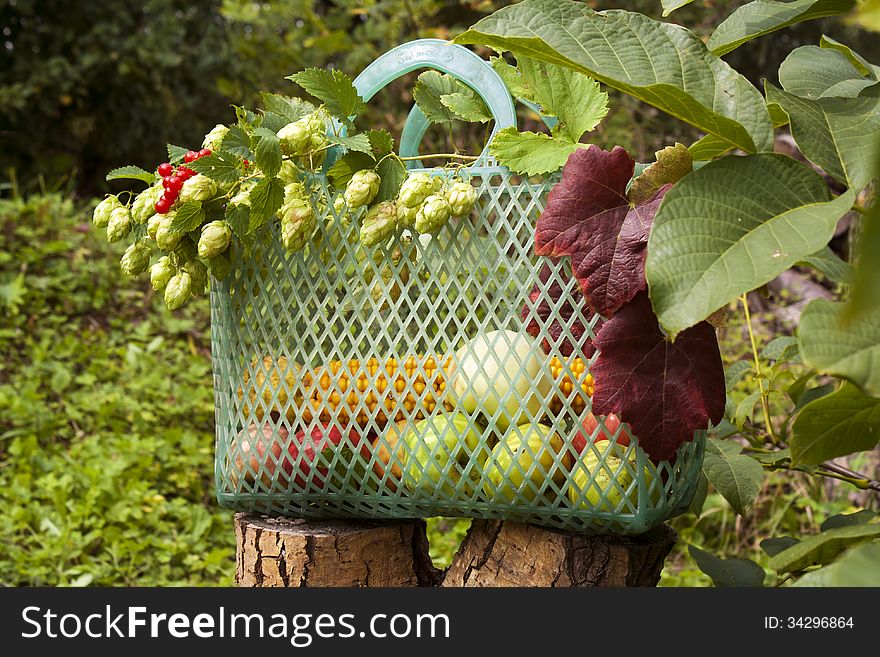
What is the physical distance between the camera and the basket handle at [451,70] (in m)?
0.96

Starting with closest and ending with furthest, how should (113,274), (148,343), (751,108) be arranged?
(751,108) < (148,343) < (113,274)

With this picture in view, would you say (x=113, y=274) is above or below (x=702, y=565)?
above

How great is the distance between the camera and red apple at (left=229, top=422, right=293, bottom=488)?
1032 mm

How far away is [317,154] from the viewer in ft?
3.23

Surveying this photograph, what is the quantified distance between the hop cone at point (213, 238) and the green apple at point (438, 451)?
303mm

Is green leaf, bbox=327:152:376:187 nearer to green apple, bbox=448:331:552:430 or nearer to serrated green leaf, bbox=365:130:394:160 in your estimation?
serrated green leaf, bbox=365:130:394:160

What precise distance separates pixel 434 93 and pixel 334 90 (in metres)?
0.15

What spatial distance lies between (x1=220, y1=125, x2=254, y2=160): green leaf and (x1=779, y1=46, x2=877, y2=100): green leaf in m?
0.57

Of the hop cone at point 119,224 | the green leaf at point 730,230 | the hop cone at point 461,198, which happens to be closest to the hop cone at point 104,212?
the hop cone at point 119,224

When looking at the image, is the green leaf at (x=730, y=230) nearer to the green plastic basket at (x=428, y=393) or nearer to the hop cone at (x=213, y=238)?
the green plastic basket at (x=428, y=393)

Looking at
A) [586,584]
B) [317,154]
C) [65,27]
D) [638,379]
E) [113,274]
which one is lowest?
[586,584]

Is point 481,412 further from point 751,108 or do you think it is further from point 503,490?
point 751,108

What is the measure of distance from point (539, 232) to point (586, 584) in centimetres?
43

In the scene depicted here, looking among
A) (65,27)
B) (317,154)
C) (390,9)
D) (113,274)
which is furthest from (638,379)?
(65,27)
